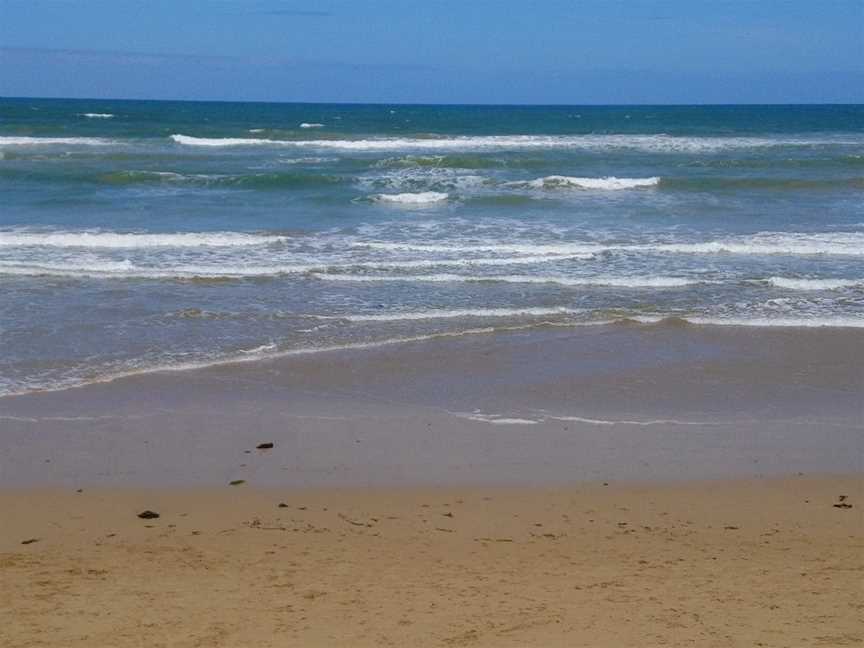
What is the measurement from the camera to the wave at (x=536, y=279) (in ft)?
44.9

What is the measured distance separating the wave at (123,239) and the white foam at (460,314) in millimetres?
5812

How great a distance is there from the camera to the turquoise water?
36.3ft

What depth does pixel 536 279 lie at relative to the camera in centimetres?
1402

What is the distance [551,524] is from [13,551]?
2935mm

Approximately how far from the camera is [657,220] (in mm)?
20266

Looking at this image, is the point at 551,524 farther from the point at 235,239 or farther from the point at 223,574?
the point at 235,239

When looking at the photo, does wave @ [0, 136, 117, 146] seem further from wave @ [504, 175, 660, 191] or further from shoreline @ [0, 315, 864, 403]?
shoreline @ [0, 315, 864, 403]

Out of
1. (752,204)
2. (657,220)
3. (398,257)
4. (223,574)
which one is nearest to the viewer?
(223,574)

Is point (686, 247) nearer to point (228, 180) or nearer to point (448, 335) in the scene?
point (448, 335)

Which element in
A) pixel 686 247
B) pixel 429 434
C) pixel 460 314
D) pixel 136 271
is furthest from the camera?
pixel 686 247

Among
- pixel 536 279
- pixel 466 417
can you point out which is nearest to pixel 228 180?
pixel 536 279

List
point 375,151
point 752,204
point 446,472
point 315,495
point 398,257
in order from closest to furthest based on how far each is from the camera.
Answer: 1. point 315,495
2. point 446,472
3. point 398,257
4. point 752,204
5. point 375,151

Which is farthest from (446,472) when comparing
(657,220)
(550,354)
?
(657,220)

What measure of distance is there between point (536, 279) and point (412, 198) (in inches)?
381
